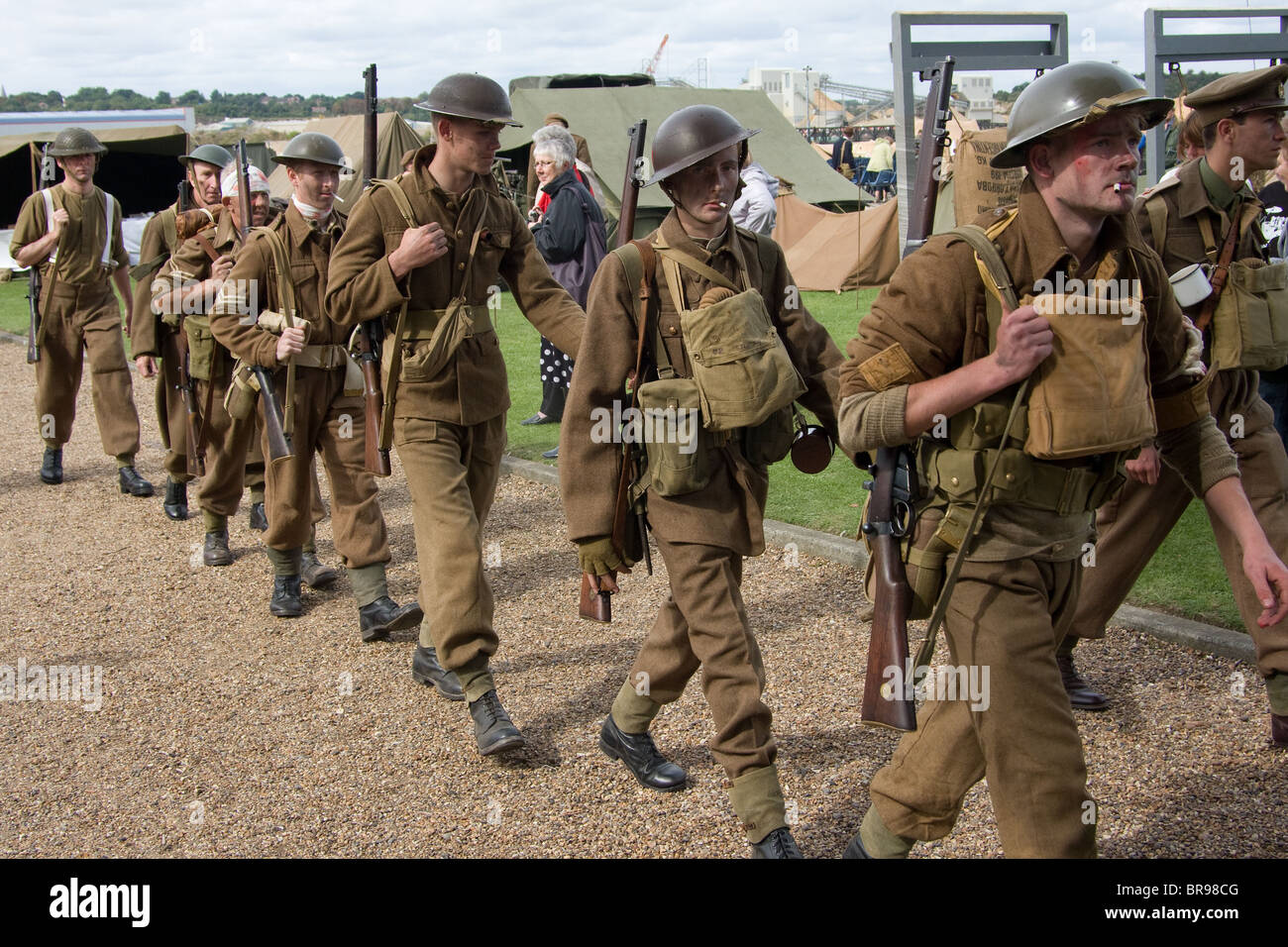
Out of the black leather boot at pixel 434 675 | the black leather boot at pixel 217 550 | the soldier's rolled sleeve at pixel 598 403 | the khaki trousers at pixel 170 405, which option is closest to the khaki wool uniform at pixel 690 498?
the soldier's rolled sleeve at pixel 598 403

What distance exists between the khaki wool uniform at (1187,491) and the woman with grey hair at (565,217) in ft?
17.7

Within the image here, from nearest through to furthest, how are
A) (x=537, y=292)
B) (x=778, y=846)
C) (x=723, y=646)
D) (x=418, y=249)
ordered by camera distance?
1. (x=778, y=846)
2. (x=723, y=646)
3. (x=418, y=249)
4. (x=537, y=292)

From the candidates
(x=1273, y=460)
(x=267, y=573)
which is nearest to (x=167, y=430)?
(x=267, y=573)

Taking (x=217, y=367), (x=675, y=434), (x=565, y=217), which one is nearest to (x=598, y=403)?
(x=675, y=434)

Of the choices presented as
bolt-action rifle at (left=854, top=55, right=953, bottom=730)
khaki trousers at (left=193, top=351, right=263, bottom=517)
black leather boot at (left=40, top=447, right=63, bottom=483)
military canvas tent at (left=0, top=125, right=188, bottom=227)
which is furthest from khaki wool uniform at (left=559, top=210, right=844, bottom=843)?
military canvas tent at (left=0, top=125, right=188, bottom=227)

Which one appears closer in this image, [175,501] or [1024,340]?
[1024,340]

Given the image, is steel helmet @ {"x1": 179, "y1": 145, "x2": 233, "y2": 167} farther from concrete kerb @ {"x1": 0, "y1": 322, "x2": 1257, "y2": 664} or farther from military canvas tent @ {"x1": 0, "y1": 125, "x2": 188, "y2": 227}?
military canvas tent @ {"x1": 0, "y1": 125, "x2": 188, "y2": 227}

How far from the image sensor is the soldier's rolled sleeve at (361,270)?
196 inches

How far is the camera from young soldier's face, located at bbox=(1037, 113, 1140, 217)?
2814mm

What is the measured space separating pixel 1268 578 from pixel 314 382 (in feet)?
14.8

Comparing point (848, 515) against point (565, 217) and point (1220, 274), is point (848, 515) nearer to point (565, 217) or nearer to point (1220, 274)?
point (1220, 274)

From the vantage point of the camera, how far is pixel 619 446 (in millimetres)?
4012

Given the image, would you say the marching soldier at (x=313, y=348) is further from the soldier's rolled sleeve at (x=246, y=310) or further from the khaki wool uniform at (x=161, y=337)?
the khaki wool uniform at (x=161, y=337)

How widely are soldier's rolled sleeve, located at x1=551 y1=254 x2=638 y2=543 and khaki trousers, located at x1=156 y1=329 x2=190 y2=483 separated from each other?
5205 millimetres
